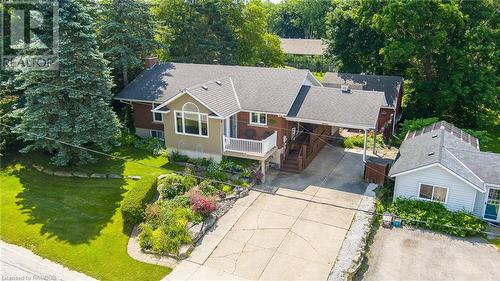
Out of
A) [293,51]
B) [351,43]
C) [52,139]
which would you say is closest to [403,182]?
[52,139]

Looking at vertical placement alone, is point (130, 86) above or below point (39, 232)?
above

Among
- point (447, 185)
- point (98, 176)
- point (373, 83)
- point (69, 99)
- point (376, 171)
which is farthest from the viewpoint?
point (373, 83)

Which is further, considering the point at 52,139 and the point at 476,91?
the point at 476,91

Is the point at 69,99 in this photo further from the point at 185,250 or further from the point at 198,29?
the point at 198,29

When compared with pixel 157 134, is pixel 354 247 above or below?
below

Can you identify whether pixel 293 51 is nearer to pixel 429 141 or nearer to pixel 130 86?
pixel 130 86

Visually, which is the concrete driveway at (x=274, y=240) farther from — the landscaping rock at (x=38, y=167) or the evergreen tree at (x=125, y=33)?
the evergreen tree at (x=125, y=33)

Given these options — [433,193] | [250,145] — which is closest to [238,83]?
[250,145]
